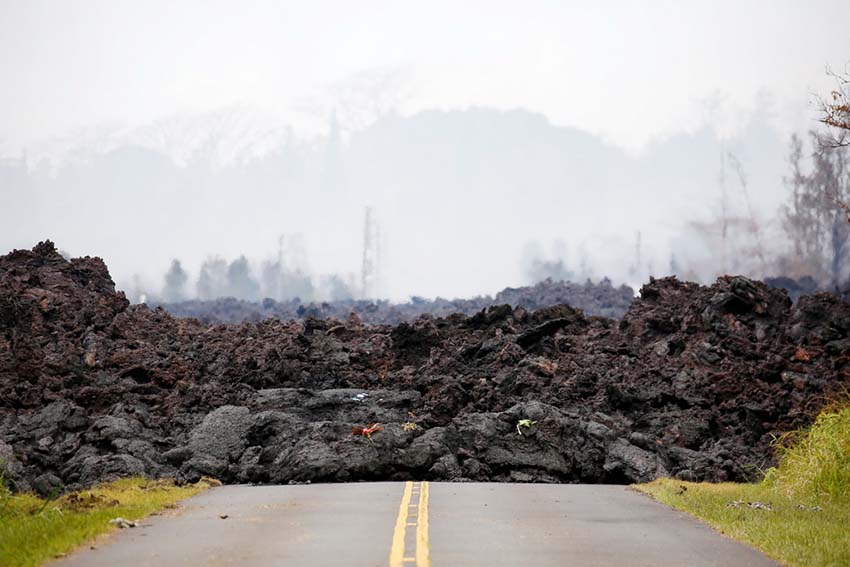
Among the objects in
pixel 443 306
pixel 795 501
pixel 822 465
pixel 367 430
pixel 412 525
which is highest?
pixel 443 306

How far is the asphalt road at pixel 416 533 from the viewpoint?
16031 mm

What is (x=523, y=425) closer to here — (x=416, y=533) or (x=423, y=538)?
(x=416, y=533)

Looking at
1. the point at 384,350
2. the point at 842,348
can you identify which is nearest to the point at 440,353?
the point at 384,350

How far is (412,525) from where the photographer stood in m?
19.5

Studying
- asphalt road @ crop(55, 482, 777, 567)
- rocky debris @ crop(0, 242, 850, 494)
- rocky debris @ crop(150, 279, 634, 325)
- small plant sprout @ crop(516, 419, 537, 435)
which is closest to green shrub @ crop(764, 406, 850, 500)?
asphalt road @ crop(55, 482, 777, 567)

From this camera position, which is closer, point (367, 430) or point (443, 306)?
point (367, 430)

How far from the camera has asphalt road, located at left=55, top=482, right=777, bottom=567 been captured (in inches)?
631

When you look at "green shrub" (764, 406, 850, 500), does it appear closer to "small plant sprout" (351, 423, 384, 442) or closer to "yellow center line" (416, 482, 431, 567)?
"yellow center line" (416, 482, 431, 567)

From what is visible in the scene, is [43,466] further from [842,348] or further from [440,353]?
[842,348]

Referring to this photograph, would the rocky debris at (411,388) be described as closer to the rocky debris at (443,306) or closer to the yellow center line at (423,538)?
the yellow center line at (423,538)

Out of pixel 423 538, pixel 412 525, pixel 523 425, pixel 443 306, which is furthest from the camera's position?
pixel 443 306

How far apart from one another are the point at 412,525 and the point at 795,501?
340 inches

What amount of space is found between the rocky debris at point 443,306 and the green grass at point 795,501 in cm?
4620

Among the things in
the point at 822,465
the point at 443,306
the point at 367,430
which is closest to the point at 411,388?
the point at 367,430
